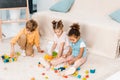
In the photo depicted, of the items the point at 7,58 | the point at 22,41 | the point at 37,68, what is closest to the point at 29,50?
the point at 22,41

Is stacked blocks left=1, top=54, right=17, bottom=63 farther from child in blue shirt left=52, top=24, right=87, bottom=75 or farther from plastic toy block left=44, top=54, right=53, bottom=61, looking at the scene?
child in blue shirt left=52, top=24, right=87, bottom=75

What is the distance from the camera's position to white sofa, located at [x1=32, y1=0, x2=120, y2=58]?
8.04ft

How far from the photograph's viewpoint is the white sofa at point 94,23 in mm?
2451

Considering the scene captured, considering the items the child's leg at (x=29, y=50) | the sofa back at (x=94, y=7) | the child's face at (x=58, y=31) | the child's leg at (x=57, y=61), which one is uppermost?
the sofa back at (x=94, y=7)

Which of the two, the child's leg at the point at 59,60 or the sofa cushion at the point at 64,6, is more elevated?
the sofa cushion at the point at 64,6

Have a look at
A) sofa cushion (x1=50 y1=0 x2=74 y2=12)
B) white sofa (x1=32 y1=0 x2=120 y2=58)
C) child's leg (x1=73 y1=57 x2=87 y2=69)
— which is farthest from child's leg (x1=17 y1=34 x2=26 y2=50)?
sofa cushion (x1=50 y1=0 x2=74 y2=12)

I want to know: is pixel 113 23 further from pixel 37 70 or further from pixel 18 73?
pixel 18 73

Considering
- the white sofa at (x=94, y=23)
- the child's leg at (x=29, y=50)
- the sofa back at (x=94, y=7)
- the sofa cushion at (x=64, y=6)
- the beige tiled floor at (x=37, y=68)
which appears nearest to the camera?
the beige tiled floor at (x=37, y=68)

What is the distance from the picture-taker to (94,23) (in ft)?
8.40

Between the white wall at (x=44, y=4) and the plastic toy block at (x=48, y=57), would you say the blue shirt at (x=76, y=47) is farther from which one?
the white wall at (x=44, y=4)

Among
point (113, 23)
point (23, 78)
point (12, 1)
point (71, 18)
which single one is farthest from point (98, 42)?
point (12, 1)

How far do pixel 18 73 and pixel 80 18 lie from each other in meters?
1.08

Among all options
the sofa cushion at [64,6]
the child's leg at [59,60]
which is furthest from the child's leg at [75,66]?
the sofa cushion at [64,6]

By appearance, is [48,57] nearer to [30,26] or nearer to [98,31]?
[30,26]
